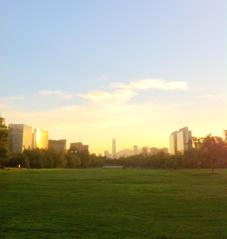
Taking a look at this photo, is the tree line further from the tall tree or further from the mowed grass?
the mowed grass

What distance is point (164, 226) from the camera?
44.7 ft

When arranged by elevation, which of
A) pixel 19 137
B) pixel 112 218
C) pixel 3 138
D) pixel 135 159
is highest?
pixel 19 137

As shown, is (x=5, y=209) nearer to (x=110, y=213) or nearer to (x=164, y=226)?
(x=110, y=213)

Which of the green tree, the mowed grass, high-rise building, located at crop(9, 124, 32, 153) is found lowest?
the mowed grass

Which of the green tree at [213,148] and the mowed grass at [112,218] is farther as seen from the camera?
the green tree at [213,148]

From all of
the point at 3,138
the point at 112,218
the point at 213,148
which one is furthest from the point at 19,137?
the point at 112,218

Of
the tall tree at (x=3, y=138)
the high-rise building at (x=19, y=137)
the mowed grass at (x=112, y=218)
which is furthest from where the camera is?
the high-rise building at (x=19, y=137)

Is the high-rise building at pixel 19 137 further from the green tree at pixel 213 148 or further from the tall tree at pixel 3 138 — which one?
the green tree at pixel 213 148

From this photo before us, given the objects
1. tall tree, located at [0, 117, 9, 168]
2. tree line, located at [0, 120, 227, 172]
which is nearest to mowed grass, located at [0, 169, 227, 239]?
tall tree, located at [0, 117, 9, 168]

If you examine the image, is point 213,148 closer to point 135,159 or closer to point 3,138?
point 3,138

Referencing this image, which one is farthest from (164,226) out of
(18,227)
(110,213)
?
(18,227)

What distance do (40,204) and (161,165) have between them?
129858mm

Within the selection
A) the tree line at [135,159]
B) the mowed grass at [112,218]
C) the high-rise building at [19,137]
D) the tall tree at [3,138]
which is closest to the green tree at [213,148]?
the tree line at [135,159]

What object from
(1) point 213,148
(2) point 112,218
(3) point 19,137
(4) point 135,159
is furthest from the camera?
(4) point 135,159
